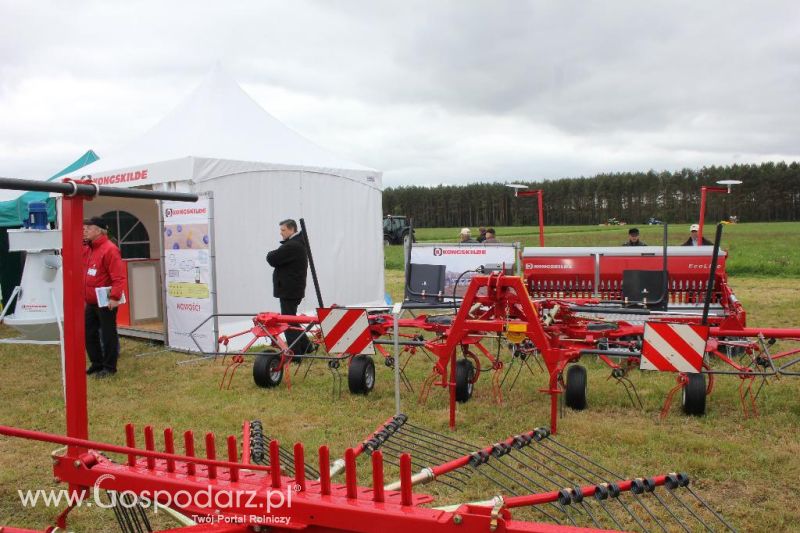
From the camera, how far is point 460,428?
5.29 metres

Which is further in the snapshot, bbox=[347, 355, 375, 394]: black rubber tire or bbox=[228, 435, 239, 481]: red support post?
bbox=[347, 355, 375, 394]: black rubber tire

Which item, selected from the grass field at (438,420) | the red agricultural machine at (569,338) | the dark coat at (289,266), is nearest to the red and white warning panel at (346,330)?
the red agricultural machine at (569,338)

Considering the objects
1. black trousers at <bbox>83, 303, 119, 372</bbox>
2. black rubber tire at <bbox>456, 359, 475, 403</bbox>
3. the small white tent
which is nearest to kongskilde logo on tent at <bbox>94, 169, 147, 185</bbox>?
the small white tent

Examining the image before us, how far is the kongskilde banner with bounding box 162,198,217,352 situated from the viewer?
8773mm

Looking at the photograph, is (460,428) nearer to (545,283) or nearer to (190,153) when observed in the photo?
(545,283)

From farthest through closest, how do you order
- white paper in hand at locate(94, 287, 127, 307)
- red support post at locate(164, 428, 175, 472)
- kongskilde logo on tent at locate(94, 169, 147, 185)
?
1. kongskilde logo on tent at locate(94, 169, 147, 185)
2. white paper in hand at locate(94, 287, 127, 307)
3. red support post at locate(164, 428, 175, 472)

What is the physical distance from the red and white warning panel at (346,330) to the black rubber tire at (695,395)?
8.62ft

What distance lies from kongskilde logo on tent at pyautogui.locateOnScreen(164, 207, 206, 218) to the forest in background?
33.0 metres

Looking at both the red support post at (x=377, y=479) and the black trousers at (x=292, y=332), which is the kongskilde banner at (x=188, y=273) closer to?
the black trousers at (x=292, y=332)

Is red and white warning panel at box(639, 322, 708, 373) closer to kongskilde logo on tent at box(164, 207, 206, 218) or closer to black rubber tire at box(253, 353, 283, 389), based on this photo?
black rubber tire at box(253, 353, 283, 389)

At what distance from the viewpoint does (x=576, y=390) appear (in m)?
5.68

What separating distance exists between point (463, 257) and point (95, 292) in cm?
579

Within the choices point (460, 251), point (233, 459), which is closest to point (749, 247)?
point (460, 251)

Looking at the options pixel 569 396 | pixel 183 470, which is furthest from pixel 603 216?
pixel 183 470
